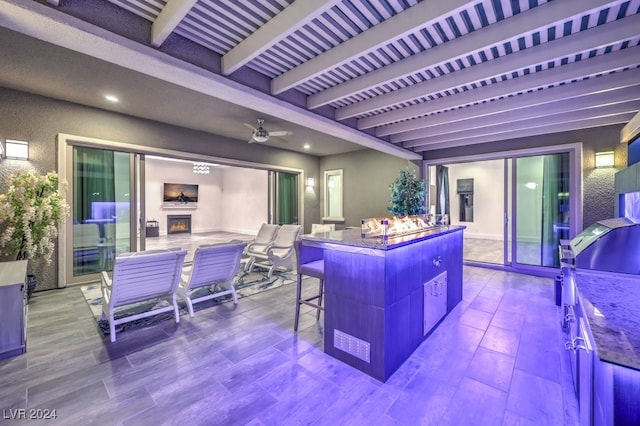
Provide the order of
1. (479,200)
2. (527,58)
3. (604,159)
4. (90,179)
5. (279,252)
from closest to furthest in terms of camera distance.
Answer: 1. (527,58)
2. (604,159)
3. (90,179)
4. (279,252)
5. (479,200)

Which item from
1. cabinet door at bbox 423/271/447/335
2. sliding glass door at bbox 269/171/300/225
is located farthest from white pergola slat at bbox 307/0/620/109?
sliding glass door at bbox 269/171/300/225

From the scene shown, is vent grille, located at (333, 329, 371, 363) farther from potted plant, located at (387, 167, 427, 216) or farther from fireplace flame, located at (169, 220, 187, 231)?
fireplace flame, located at (169, 220, 187, 231)

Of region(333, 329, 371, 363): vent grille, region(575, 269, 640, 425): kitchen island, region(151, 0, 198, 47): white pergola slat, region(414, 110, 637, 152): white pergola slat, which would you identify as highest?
region(151, 0, 198, 47): white pergola slat

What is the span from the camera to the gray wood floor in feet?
5.35

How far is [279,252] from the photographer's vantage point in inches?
191

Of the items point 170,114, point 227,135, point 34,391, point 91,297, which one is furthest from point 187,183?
point 34,391

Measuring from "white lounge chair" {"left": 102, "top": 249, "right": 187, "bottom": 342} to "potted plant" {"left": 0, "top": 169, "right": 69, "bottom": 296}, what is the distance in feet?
4.33

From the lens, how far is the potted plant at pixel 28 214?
10.3ft

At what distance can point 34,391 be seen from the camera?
183cm

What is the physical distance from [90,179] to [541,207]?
8064mm

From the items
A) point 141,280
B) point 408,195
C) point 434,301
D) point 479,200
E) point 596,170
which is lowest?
point 434,301

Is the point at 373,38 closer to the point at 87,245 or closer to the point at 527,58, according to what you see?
the point at 527,58

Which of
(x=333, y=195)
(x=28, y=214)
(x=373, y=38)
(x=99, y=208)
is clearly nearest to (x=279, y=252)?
(x=99, y=208)

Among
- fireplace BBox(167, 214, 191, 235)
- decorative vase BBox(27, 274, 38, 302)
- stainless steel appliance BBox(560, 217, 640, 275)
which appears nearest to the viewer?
stainless steel appliance BBox(560, 217, 640, 275)
